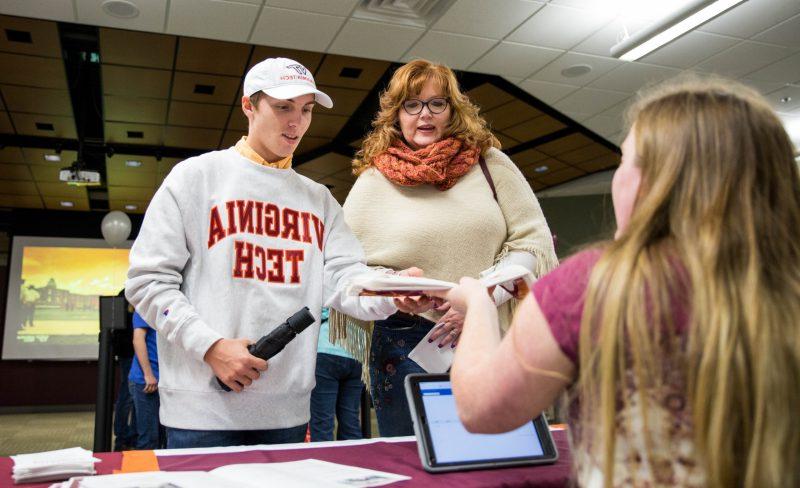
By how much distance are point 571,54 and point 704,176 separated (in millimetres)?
4932

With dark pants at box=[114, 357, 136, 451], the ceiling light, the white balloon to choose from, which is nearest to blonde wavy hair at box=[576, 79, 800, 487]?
the ceiling light

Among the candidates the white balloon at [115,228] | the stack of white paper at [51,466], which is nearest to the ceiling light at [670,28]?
the stack of white paper at [51,466]

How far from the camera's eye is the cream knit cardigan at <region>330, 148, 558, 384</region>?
169 cm

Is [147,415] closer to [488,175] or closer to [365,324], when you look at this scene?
[365,324]

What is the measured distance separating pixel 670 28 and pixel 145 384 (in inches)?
172

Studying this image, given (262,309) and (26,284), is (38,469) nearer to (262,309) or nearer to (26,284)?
(262,309)

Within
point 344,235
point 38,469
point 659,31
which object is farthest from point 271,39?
point 38,469

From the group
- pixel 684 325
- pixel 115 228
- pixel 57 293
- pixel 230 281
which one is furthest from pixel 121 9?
pixel 57 293

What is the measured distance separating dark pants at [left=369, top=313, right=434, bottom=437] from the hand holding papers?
0.42 metres

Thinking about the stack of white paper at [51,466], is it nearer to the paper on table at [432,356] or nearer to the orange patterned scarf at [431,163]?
the paper on table at [432,356]

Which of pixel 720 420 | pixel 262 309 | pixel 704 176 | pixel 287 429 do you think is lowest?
pixel 287 429

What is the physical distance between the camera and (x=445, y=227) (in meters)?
1.70

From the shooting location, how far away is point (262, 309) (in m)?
1.45

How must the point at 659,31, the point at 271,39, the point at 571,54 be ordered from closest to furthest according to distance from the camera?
the point at 659,31
the point at 271,39
the point at 571,54
